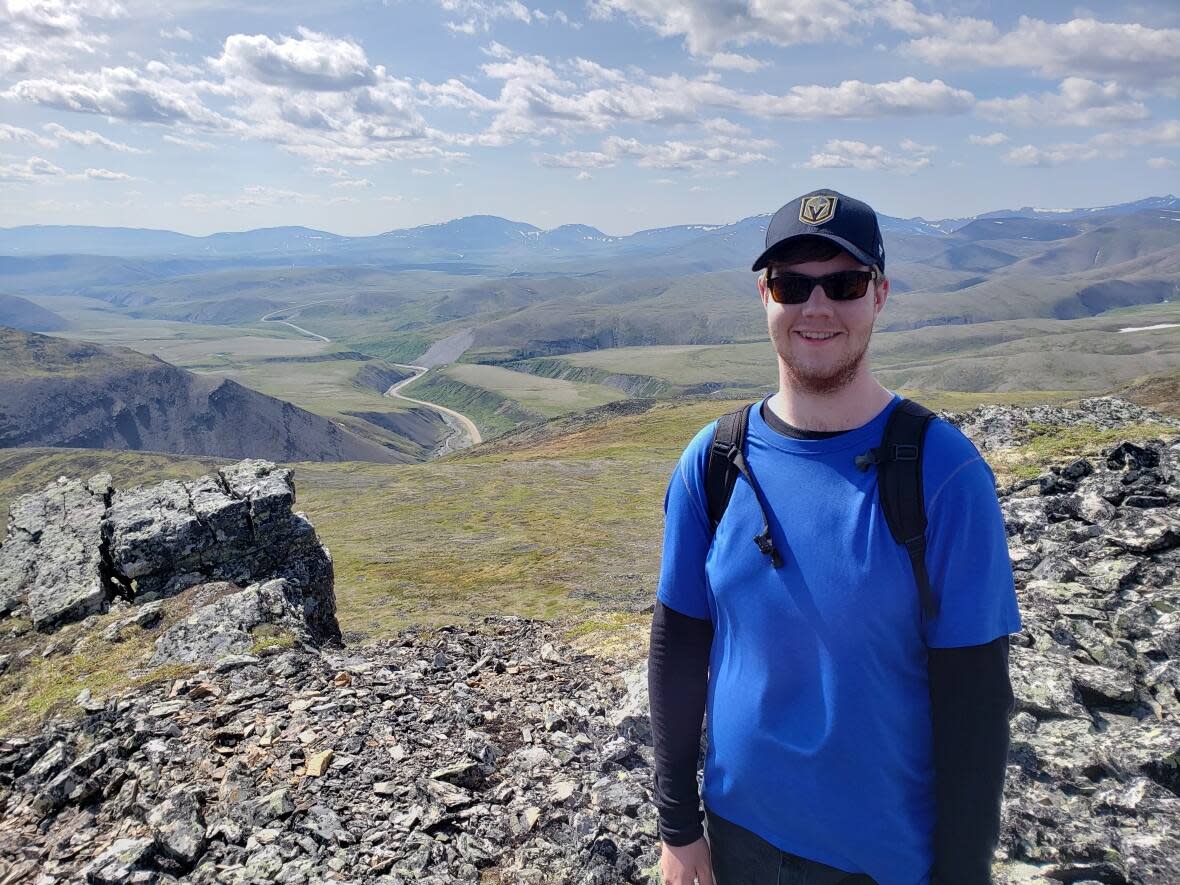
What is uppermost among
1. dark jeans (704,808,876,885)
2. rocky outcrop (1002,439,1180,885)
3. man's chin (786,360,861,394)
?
man's chin (786,360,861,394)

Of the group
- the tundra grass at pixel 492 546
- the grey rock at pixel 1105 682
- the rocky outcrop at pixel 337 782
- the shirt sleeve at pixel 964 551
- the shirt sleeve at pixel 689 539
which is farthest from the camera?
the tundra grass at pixel 492 546

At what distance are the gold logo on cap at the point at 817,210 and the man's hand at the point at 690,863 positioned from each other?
164 inches

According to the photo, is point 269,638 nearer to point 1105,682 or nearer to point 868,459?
point 868,459

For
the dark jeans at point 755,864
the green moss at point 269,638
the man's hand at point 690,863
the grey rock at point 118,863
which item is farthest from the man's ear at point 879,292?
the green moss at point 269,638

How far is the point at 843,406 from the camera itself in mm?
4191

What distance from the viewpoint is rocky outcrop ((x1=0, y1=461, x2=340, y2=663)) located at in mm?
20312

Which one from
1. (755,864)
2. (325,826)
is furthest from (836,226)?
(325,826)

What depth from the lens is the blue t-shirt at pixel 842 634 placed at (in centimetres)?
370

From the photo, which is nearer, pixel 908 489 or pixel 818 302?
pixel 908 489

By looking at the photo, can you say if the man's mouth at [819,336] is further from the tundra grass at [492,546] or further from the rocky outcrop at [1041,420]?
the rocky outcrop at [1041,420]

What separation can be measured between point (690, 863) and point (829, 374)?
3.44 meters

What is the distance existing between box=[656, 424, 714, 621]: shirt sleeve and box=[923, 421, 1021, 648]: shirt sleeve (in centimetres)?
142

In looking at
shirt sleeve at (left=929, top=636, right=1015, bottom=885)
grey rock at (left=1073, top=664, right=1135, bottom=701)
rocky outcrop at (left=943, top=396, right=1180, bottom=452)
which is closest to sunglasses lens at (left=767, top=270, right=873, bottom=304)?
shirt sleeve at (left=929, top=636, right=1015, bottom=885)

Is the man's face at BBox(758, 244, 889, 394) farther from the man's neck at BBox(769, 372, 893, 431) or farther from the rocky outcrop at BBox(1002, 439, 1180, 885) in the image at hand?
the rocky outcrop at BBox(1002, 439, 1180, 885)
